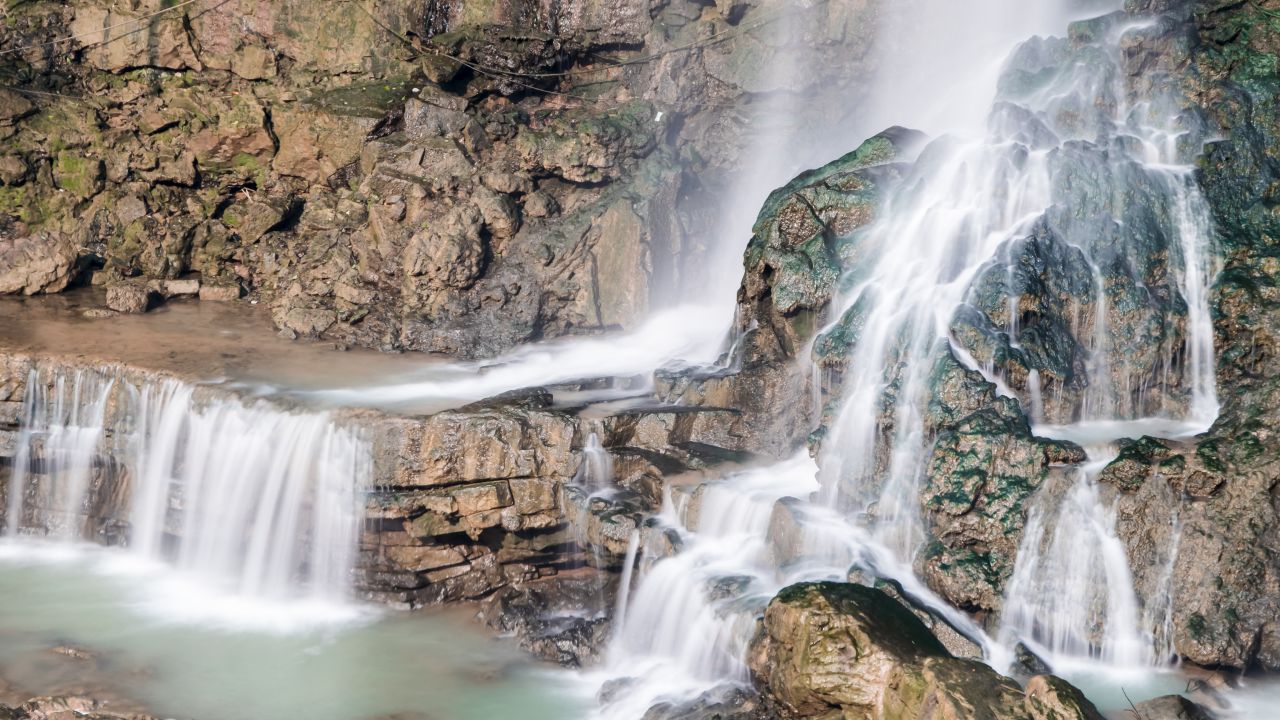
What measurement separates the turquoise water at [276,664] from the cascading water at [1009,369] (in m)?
1.42

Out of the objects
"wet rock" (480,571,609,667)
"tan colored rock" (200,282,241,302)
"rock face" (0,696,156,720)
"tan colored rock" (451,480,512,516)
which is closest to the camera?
"rock face" (0,696,156,720)

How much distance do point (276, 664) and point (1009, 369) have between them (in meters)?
8.96

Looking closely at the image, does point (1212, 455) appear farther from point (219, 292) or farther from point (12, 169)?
point (12, 169)

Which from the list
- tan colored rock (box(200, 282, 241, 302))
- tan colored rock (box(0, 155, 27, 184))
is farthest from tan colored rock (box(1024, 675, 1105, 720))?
tan colored rock (box(0, 155, 27, 184))

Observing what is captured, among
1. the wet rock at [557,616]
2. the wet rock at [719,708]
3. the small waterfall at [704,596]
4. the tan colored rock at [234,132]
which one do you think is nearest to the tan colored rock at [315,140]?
the tan colored rock at [234,132]

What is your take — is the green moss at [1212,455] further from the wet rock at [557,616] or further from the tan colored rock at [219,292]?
the tan colored rock at [219,292]

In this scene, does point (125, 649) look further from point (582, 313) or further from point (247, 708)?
point (582, 313)

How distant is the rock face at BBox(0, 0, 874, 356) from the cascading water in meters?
6.05

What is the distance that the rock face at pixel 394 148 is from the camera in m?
21.2

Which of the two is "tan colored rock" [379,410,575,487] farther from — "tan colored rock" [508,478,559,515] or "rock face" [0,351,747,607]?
"tan colored rock" [508,478,559,515]

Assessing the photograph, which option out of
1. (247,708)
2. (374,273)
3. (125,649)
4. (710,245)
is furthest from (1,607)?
(710,245)

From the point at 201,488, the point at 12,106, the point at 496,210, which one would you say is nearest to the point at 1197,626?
the point at 201,488

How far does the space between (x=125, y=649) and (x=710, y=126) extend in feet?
44.6

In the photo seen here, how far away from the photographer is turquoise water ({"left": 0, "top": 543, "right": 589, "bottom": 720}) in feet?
43.4
